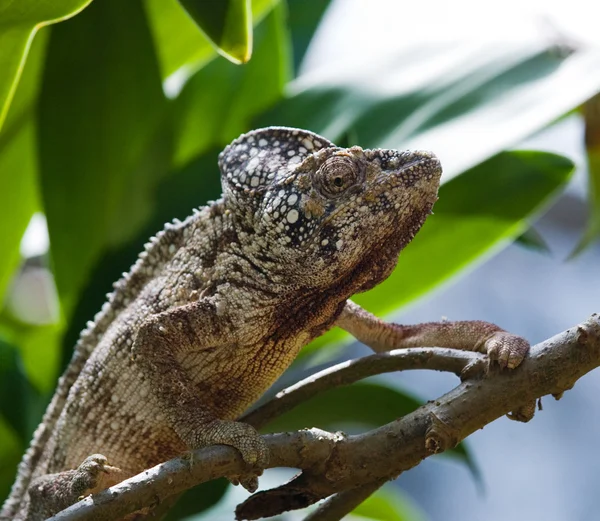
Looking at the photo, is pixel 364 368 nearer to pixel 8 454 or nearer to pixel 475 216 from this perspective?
pixel 475 216

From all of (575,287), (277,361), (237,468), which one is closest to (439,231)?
(277,361)

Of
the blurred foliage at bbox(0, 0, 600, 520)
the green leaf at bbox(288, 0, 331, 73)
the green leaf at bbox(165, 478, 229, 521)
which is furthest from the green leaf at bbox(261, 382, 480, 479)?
the green leaf at bbox(288, 0, 331, 73)

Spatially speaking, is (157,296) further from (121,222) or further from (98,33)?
(98,33)

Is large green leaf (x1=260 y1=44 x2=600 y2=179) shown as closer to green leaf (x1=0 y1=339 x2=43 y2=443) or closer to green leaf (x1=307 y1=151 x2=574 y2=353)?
green leaf (x1=307 y1=151 x2=574 y2=353)

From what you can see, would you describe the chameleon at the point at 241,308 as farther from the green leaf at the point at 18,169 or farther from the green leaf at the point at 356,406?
the green leaf at the point at 18,169

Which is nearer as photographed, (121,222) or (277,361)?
(277,361)

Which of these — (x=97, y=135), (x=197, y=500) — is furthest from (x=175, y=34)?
(x=197, y=500)

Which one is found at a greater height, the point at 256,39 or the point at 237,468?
the point at 256,39
